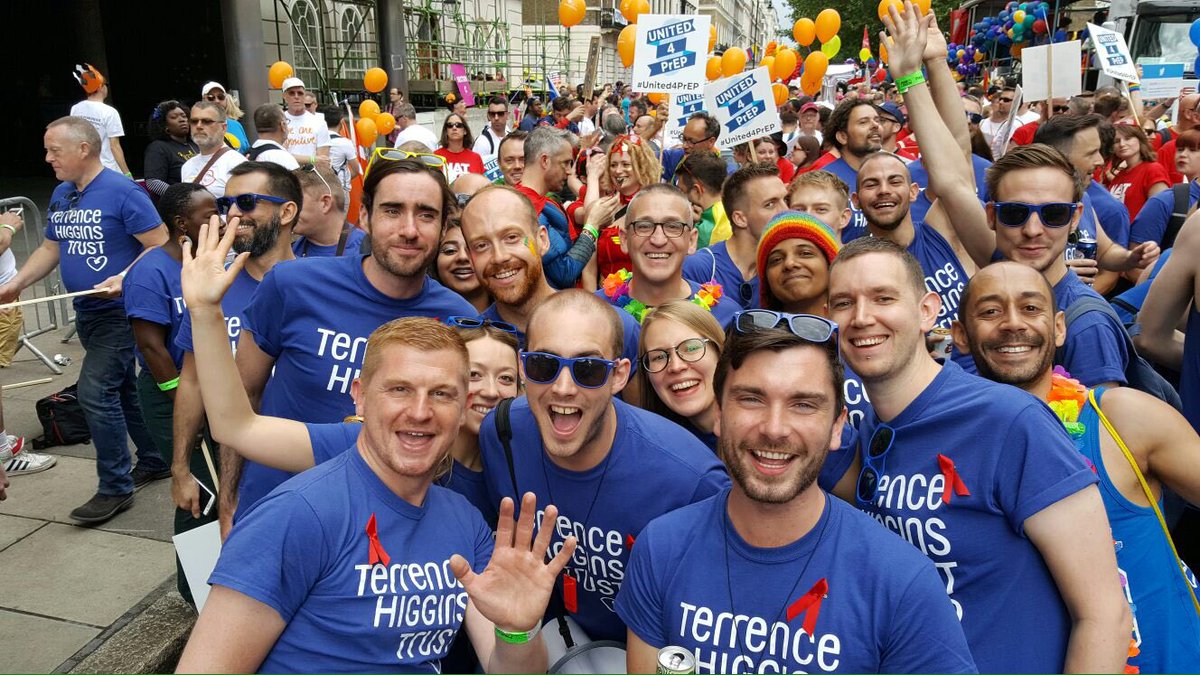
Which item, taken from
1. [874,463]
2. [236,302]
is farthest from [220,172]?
[874,463]

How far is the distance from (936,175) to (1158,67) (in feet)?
40.8

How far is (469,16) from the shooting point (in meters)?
29.4

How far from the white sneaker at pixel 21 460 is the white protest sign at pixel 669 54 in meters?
5.58

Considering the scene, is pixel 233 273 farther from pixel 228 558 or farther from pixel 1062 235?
pixel 1062 235

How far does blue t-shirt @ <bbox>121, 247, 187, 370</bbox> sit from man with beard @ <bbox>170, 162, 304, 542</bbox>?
1.98 feet

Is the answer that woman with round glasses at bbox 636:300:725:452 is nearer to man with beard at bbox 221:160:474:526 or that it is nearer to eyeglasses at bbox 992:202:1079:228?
man with beard at bbox 221:160:474:526

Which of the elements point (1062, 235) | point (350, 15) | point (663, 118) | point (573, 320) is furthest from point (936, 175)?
point (350, 15)

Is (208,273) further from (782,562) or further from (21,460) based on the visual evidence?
(21,460)

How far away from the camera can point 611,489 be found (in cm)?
260

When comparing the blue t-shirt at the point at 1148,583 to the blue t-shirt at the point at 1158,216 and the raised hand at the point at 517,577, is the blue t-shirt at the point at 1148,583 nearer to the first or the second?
the raised hand at the point at 517,577

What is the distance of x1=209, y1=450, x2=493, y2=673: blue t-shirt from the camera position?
206 cm

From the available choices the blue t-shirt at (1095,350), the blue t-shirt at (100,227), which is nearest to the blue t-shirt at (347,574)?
the blue t-shirt at (1095,350)

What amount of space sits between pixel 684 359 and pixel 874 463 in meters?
0.92

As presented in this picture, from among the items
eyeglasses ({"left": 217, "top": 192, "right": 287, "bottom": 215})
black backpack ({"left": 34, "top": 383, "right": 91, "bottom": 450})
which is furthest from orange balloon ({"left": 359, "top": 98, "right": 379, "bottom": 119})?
eyeglasses ({"left": 217, "top": 192, "right": 287, "bottom": 215})
